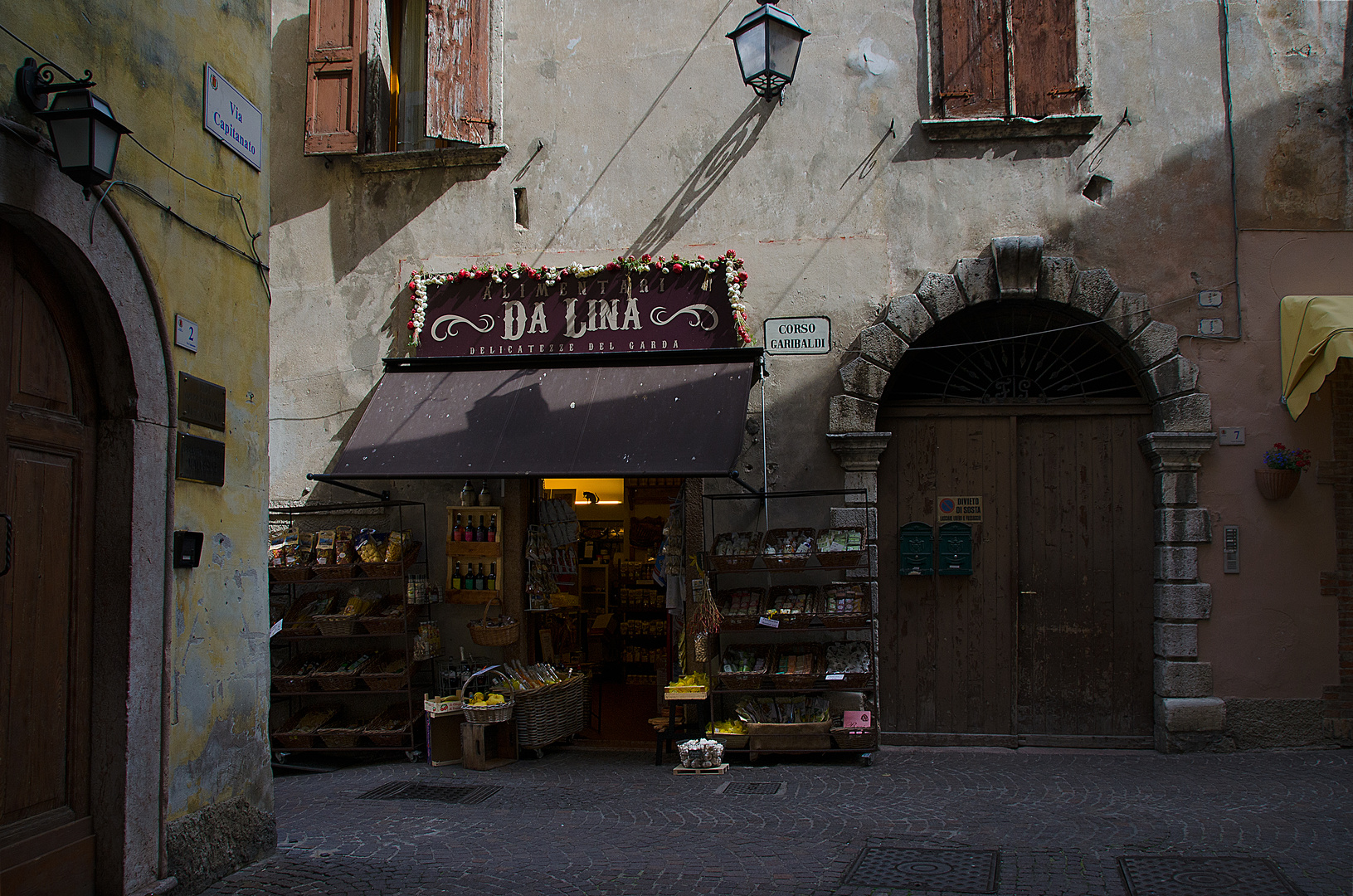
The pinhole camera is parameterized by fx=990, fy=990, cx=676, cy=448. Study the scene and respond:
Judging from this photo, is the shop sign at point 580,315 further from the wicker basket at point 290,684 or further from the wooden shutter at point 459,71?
the wicker basket at point 290,684

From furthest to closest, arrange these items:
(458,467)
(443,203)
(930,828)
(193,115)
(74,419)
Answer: (443,203)
(458,467)
(930,828)
(193,115)
(74,419)

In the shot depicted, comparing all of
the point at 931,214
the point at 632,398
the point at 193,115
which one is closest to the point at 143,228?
the point at 193,115

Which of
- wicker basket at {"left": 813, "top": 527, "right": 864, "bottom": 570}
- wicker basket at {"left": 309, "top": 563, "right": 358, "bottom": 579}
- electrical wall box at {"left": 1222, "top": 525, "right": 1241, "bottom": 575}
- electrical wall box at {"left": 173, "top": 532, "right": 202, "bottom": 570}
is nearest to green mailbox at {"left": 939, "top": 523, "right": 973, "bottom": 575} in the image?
wicker basket at {"left": 813, "top": 527, "right": 864, "bottom": 570}

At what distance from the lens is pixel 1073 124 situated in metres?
7.61

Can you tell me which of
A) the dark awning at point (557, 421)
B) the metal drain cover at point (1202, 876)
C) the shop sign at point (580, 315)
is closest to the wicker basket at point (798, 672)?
the dark awning at point (557, 421)

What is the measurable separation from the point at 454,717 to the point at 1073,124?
21.5ft

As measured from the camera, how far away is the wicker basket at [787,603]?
7141 mm

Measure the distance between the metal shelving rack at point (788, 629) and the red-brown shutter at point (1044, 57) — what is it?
11.0 ft

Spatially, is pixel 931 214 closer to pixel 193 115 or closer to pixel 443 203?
pixel 443 203

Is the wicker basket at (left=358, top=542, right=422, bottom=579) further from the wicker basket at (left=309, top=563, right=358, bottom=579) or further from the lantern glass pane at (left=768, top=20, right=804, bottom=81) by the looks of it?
the lantern glass pane at (left=768, top=20, right=804, bottom=81)

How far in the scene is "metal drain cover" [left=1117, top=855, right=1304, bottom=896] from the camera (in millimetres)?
4312

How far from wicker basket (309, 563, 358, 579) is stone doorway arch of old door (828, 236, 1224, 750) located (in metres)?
3.84

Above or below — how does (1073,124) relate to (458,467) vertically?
above

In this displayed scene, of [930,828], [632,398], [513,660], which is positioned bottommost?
[930,828]
